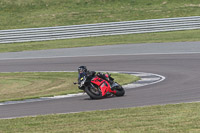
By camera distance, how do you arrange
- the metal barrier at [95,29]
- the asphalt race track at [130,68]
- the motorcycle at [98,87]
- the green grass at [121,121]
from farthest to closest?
the metal barrier at [95,29], the motorcycle at [98,87], the asphalt race track at [130,68], the green grass at [121,121]

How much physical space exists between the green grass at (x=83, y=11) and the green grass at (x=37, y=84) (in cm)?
1516

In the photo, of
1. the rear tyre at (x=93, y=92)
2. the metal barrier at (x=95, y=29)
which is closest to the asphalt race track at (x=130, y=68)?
the rear tyre at (x=93, y=92)

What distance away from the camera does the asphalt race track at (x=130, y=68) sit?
1325 centimetres

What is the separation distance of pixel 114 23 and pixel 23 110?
2079cm

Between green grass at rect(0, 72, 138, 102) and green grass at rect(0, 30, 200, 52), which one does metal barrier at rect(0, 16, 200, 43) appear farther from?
green grass at rect(0, 72, 138, 102)

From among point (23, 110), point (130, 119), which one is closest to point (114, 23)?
point (23, 110)

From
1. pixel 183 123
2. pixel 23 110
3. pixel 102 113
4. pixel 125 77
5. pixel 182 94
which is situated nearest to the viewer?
pixel 183 123

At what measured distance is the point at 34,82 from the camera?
1989cm

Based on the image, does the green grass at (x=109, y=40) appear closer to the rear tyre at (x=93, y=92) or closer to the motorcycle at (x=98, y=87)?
the motorcycle at (x=98, y=87)

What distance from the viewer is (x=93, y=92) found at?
47.9 feet

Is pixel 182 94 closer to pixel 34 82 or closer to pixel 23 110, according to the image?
pixel 23 110

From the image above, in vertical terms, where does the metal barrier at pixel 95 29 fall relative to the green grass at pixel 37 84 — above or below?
above

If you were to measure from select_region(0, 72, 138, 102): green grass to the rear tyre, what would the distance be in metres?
1.79

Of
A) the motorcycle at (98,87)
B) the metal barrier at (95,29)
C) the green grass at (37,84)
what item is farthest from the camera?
the metal barrier at (95,29)
